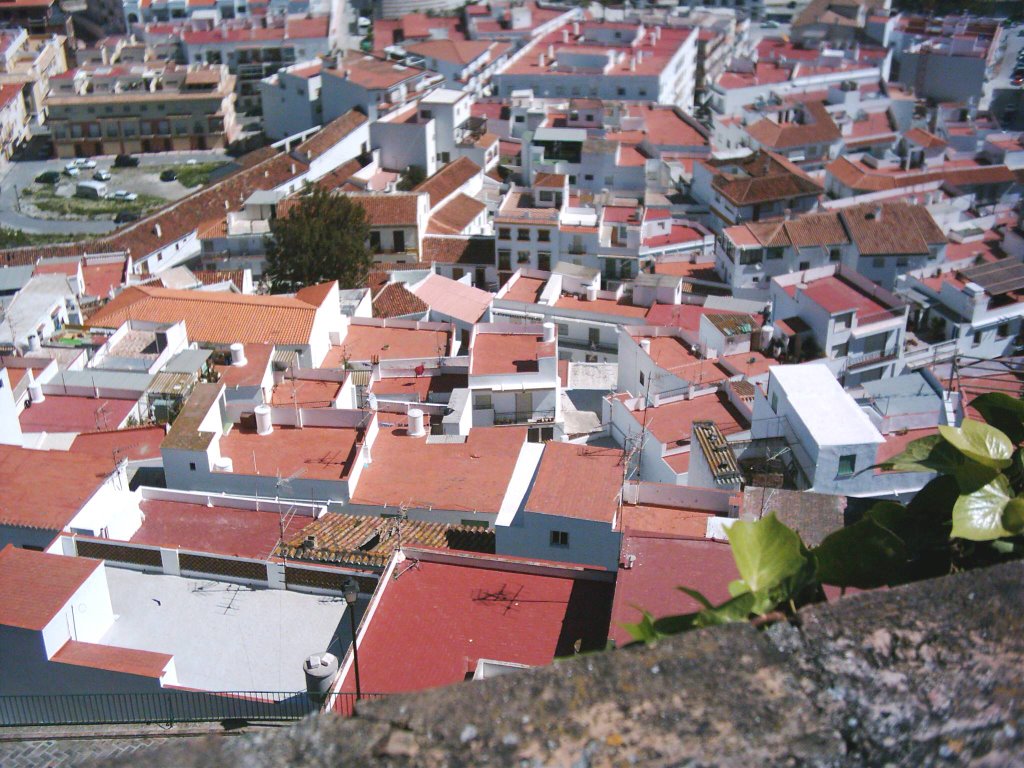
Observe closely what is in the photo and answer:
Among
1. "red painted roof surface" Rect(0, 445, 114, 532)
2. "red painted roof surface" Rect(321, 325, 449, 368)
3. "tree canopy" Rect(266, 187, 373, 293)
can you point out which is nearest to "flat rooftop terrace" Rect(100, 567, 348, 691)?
"red painted roof surface" Rect(0, 445, 114, 532)

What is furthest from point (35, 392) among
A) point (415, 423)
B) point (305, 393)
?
point (415, 423)

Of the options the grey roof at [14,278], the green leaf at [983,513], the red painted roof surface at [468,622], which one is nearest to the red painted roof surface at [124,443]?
the red painted roof surface at [468,622]

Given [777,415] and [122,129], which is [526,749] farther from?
[122,129]

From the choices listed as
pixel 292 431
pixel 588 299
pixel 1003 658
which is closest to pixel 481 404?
pixel 292 431

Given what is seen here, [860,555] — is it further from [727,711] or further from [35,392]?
[35,392]

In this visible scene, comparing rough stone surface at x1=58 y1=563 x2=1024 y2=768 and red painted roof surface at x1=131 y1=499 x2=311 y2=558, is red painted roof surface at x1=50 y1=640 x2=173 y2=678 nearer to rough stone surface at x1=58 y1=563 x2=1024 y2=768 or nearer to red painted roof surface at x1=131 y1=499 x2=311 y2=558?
red painted roof surface at x1=131 y1=499 x2=311 y2=558

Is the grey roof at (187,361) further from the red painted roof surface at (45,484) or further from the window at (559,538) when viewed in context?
the window at (559,538)
